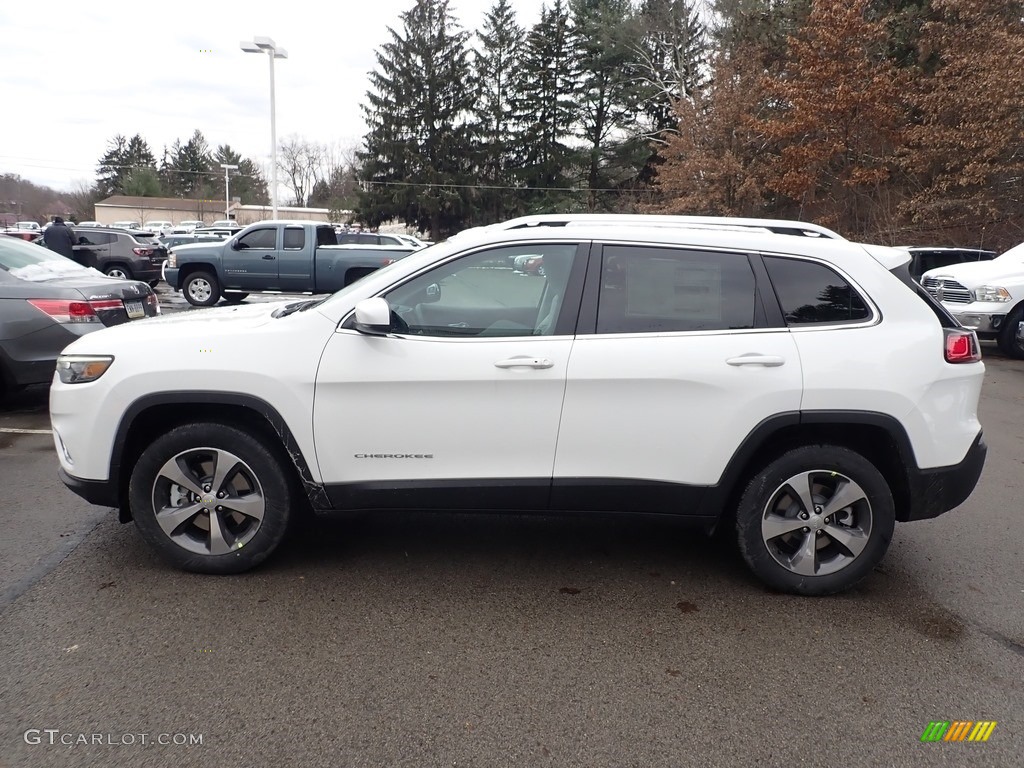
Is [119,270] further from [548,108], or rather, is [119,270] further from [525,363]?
[548,108]

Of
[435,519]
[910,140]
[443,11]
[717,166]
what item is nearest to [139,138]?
[443,11]

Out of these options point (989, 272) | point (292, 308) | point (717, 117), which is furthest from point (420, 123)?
point (292, 308)

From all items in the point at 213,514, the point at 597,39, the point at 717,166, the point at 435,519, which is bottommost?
Result: the point at 435,519

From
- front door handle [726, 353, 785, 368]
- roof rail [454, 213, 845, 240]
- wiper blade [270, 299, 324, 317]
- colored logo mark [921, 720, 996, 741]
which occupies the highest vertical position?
roof rail [454, 213, 845, 240]

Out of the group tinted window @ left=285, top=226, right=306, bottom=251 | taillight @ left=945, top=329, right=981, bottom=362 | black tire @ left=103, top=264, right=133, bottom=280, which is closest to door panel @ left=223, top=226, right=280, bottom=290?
tinted window @ left=285, top=226, right=306, bottom=251

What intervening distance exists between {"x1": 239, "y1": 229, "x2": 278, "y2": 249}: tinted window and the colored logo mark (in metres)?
16.1

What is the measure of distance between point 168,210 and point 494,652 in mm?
96867

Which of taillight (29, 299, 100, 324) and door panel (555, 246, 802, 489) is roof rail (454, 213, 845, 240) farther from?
taillight (29, 299, 100, 324)

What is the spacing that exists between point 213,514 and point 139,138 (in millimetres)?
121246

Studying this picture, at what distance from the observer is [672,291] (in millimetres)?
3684

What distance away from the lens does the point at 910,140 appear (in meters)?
21.9

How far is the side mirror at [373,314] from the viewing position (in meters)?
3.42

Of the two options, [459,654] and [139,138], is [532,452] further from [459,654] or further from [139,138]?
[139,138]

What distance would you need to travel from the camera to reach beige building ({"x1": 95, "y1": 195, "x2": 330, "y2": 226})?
3393 inches
